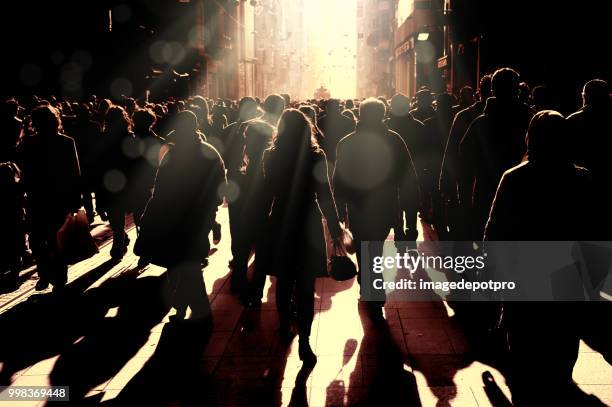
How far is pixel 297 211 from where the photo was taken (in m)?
5.53

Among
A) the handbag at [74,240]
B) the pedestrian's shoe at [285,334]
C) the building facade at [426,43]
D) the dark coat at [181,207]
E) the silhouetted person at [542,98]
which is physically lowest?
the pedestrian's shoe at [285,334]

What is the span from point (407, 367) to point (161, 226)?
2.53 metres

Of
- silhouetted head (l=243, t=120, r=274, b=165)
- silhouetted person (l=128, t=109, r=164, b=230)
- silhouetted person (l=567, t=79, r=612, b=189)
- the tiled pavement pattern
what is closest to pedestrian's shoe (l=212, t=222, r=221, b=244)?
silhouetted person (l=128, t=109, r=164, b=230)

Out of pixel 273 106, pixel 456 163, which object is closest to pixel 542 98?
pixel 456 163

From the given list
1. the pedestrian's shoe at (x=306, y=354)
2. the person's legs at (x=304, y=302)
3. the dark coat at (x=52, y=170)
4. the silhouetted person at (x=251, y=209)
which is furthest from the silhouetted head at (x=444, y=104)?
the pedestrian's shoe at (x=306, y=354)

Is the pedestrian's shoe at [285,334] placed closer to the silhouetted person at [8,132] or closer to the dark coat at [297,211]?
the dark coat at [297,211]

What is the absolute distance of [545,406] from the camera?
157 inches

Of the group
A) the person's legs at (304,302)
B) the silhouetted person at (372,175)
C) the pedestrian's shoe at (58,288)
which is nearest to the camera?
the person's legs at (304,302)

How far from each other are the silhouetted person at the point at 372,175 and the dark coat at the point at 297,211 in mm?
1123

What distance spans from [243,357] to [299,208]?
1375 millimetres

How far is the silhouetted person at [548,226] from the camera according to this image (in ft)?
12.7

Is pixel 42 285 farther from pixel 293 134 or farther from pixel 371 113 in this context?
pixel 371 113

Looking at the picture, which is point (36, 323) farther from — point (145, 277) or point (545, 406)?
point (545, 406)

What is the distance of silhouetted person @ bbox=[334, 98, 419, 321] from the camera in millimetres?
6680
